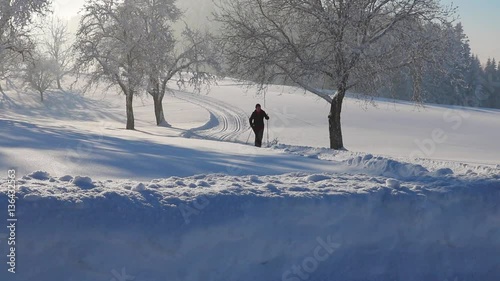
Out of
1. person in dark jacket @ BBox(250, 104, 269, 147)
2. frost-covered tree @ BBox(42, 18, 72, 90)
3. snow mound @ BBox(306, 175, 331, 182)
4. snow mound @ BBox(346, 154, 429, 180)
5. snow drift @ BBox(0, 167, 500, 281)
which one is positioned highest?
frost-covered tree @ BBox(42, 18, 72, 90)

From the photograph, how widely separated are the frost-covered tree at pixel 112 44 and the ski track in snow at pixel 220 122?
442cm

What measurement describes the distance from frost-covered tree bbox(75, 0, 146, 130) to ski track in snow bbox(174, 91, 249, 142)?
4418 millimetres

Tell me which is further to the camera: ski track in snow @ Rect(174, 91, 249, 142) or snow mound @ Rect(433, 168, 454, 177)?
ski track in snow @ Rect(174, 91, 249, 142)

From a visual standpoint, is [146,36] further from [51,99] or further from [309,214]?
[51,99]

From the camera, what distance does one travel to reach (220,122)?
30.8 m

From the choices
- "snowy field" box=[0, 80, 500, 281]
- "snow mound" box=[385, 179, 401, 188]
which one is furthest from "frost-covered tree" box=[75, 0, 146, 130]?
"snow mound" box=[385, 179, 401, 188]

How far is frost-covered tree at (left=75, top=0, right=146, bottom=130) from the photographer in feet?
73.5

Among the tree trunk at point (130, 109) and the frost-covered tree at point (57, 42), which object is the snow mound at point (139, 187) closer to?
the tree trunk at point (130, 109)

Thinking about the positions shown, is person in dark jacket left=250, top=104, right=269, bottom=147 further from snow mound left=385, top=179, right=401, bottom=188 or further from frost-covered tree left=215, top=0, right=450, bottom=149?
snow mound left=385, top=179, right=401, bottom=188

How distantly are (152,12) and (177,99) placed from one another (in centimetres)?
2319

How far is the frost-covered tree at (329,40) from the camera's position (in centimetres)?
1315

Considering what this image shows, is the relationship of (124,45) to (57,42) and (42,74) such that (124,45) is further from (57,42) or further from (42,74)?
(57,42)

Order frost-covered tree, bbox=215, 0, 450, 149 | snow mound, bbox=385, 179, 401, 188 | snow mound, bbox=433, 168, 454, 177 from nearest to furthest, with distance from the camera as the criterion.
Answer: snow mound, bbox=385, 179, 401, 188 → snow mound, bbox=433, 168, 454, 177 → frost-covered tree, bbox=215, 0, 450, 149

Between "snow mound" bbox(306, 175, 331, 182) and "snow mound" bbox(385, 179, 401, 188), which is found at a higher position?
"snow mound" bbox(385, 179, 401, 188)
